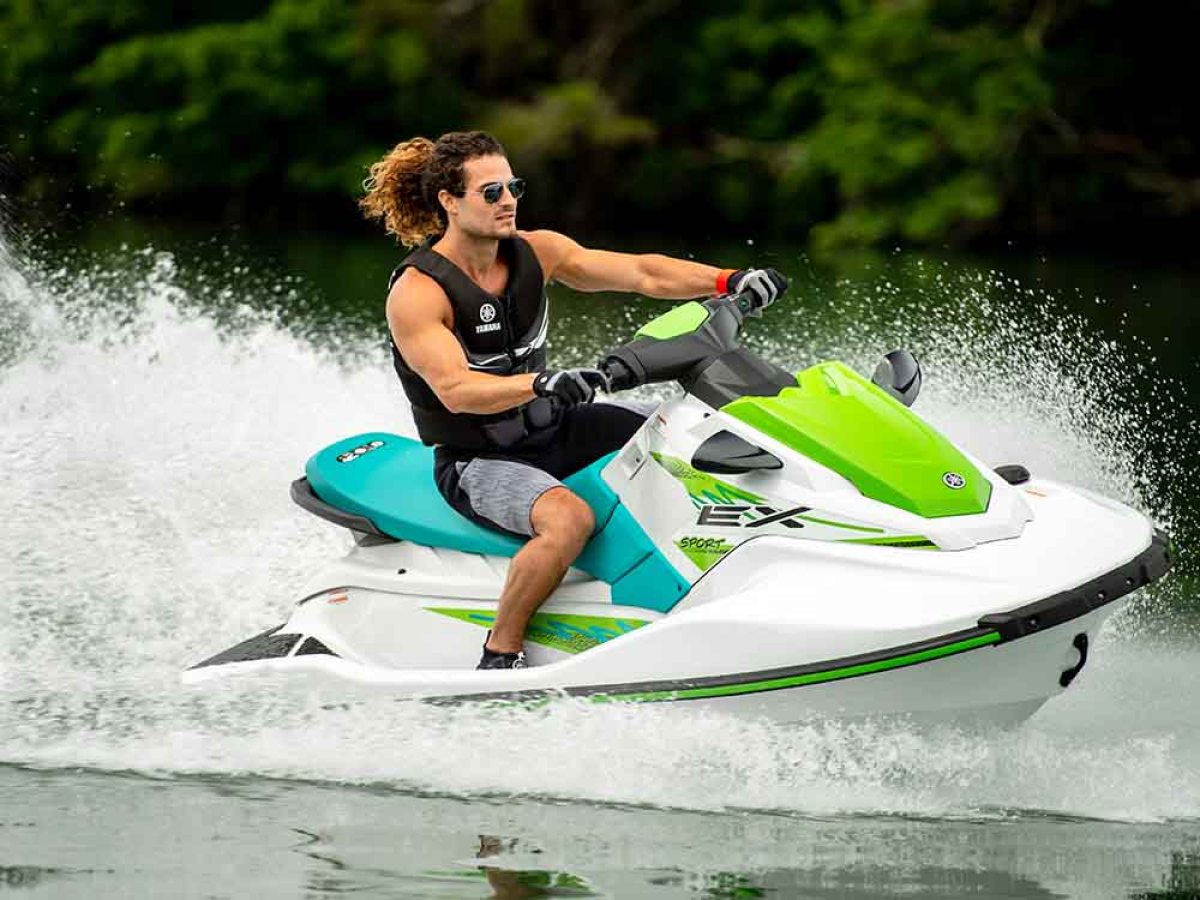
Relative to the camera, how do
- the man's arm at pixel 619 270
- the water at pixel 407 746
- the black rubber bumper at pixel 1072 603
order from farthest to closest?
the man's arm at pixel 619 270
the black rubber bumper at pixel 1072 603
the water at pixel 407 746

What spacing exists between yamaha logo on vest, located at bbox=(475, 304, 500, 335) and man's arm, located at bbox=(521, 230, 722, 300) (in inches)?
12.1

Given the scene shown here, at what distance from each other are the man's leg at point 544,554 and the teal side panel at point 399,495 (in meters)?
0.14

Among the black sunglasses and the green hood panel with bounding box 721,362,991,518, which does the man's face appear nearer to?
the black sunglasses

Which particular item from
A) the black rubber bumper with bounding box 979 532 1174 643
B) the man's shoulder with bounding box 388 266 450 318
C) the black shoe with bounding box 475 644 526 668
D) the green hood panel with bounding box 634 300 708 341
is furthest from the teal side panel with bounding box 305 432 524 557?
the black rubber bumper with bounding box 979 532 1174 643

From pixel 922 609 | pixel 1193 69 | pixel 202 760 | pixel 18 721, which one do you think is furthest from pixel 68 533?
pixel 1193 69

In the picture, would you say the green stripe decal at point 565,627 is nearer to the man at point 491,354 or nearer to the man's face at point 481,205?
the man at point 491,354

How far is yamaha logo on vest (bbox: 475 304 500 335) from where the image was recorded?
4.84 meters

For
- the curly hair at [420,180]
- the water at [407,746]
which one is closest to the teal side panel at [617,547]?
the water at [407,746]

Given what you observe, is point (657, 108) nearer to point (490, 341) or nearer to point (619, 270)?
point (619, 270)

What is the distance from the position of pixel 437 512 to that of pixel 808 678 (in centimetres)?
111

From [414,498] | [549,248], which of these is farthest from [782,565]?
[549,248]

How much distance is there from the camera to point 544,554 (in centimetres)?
468

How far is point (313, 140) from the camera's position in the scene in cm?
2538

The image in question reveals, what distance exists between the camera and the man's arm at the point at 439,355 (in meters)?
4.57
